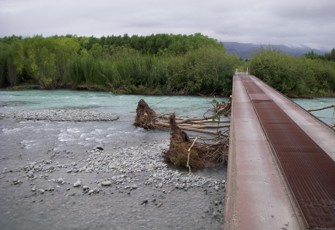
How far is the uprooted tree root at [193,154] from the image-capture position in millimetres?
7395

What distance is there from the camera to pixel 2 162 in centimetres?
788

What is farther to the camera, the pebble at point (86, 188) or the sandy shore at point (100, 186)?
the pebble at point (86, 188)

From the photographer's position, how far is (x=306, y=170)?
4.07 metres

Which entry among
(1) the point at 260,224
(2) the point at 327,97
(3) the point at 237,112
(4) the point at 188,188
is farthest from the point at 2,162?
(2) the point at 327,97

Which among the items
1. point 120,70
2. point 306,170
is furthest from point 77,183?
point 120,70

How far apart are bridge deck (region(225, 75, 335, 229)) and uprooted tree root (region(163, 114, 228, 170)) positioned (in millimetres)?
952

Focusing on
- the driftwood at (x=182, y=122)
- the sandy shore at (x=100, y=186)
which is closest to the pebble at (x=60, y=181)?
the sandy shore at (x=100, y=186)

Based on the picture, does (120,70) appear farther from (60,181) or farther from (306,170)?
(306,170)

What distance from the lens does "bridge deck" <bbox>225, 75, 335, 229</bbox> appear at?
9.50 ft

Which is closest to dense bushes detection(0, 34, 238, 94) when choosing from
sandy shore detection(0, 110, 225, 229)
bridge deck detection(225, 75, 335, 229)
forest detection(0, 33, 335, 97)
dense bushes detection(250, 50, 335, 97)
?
forest detection(0, 33, 335, 97)

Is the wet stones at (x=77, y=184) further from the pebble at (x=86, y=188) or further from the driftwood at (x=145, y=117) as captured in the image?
the driftwood at (x=145, y=117)

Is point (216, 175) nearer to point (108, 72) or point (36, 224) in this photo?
point (36, 224)

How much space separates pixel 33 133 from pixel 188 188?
6426 millimetres

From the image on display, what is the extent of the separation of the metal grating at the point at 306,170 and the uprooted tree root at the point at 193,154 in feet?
4.00
